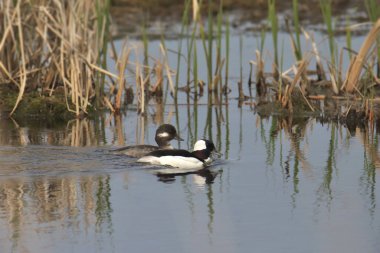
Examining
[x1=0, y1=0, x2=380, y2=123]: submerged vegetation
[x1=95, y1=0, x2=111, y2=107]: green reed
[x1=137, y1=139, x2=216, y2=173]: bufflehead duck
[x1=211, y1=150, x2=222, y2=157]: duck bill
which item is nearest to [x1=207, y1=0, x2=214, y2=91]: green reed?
[x1=0, y1=0, x2=380, y2=123]: submerged vegetation

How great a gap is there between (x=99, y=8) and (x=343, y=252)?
729 centimetres

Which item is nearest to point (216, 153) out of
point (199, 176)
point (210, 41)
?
point (199, 176)

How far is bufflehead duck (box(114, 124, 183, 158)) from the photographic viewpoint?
12086 mm

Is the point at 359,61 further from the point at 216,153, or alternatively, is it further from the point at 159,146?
the point at 159,146

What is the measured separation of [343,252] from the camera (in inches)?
313

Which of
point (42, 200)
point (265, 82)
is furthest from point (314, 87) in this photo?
point (42, 200)

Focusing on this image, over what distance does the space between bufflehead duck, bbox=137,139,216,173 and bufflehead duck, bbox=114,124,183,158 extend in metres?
0.28

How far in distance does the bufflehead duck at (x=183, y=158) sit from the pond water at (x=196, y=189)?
0.49 ft

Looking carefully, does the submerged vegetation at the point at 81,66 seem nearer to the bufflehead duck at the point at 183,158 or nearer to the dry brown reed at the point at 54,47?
the dry brown reed at the point at 54,47

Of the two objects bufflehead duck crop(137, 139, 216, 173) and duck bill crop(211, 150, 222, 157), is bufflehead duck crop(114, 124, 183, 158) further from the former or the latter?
duck bill crop(211, 150, 222, 157)

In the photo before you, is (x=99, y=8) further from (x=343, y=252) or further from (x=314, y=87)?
(x=343, y=252)

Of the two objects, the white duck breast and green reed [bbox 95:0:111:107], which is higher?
green reed [bbox 95:0:111:107]

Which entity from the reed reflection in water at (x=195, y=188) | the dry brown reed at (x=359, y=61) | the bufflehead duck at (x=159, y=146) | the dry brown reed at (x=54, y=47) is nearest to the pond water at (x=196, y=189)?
the reed reflection in water at (x=195, y=188)

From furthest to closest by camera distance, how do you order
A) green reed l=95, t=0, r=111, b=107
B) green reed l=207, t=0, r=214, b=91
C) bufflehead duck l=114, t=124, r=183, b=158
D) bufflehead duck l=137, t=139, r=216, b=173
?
green reed l=207, t=0, r=214, b=91, green reed l=95, t=0, r=111, b=107, bufflehead duck l=114, t=124, r=183, b=158, bufflehead duck l=137, t=139, r=216, b=173
